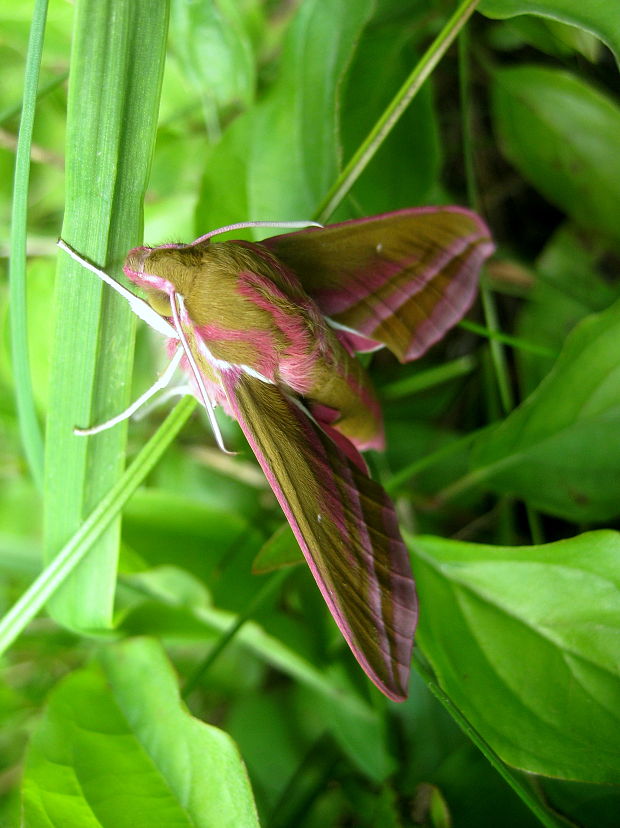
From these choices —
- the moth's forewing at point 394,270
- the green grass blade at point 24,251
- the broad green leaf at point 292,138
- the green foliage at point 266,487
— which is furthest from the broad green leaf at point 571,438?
the green grass blade at point 24,251

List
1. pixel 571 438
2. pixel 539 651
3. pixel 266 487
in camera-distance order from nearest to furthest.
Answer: pixel 539 651
pixel 571 438
pixel 266 487

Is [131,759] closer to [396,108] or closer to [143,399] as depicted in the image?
[143,399]

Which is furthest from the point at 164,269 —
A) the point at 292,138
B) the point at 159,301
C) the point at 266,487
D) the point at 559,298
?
the point at 559,298

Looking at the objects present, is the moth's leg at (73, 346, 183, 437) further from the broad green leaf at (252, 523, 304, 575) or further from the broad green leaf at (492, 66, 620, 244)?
the broad green leaf at (492, 66, 620, 244)

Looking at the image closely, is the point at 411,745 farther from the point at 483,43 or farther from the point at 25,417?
the point at 483,43

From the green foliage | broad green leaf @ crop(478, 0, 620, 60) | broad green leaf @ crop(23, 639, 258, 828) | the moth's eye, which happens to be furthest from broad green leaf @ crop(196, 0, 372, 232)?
broad green leaf @ crop(23, 639, 258, 828)

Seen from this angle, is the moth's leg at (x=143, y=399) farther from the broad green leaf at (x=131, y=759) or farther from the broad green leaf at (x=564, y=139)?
the broad green leaf at (x=564, y=139)

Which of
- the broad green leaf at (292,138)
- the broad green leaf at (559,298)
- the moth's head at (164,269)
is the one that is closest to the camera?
the moth's head at (164,269)
